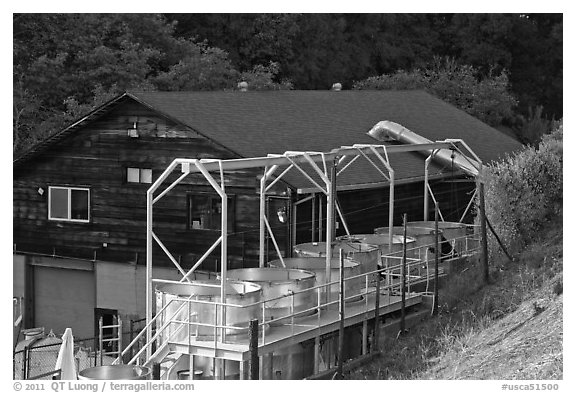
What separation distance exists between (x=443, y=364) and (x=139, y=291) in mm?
11257

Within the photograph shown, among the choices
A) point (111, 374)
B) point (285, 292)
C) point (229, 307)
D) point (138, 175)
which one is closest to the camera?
point (111, 374)

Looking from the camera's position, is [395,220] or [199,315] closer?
[199,315]

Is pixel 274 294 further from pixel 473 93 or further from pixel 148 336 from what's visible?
pixel 473 93

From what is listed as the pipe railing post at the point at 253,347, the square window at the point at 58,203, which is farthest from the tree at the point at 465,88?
the pipe railing post at the point at 253,347

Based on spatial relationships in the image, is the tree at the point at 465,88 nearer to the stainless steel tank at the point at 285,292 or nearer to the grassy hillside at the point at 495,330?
the grassy hillside at the point at 495,330

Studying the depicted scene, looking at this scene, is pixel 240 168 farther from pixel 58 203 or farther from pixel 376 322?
pixel 58 203

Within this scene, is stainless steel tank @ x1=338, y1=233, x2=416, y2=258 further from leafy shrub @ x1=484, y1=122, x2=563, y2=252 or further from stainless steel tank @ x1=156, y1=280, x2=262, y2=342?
stainless steel tank @ x1=156, y1=280, x2=262, y2=342

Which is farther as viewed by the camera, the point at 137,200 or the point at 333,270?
the point at 137,200

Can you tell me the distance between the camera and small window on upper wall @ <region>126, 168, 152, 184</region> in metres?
30.4

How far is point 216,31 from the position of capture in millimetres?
62219

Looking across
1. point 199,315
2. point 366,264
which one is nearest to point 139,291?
point 366,264

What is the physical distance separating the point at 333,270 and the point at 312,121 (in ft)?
39.9

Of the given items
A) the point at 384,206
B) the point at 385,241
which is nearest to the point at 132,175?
the point at 385,241

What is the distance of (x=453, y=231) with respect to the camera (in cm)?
3134
